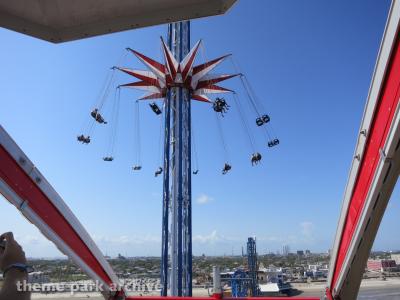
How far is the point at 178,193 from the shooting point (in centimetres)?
1558

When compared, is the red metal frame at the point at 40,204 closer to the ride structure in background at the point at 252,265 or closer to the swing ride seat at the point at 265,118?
the swing ride seat at the point at 265,118

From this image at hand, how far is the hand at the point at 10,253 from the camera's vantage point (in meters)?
1.75

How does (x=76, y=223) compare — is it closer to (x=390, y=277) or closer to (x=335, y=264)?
(x=335, y=264)

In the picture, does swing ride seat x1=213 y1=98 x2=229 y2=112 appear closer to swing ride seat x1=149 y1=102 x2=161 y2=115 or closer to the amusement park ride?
swing ride seat x1=149 y1=102 x2=161 y2=115

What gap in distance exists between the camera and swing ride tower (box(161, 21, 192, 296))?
49.4 feet

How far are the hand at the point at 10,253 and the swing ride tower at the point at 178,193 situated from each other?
45.0 ft

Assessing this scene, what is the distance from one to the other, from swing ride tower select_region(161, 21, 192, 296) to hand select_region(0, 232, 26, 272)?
45.0 ft

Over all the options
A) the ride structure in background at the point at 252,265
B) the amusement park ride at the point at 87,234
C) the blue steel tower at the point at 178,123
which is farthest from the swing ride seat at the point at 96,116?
the ride structure in background at the point at 252,265

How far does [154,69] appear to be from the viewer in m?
17.1

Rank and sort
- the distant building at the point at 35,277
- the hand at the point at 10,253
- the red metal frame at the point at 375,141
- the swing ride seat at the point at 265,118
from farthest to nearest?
1. the swing ride seat at the point at 265,118
2. the red metal frame at the point at 375,141
3. the distant building at the point at 35,277
4. the hand at the point at 10,253

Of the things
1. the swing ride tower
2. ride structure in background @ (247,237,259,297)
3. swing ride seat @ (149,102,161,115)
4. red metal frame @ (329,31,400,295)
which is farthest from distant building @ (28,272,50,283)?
ride structure in background @ (247,237,259,297)

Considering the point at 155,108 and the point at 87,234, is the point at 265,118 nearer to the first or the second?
the point at 155,108

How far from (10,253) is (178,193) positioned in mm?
13881

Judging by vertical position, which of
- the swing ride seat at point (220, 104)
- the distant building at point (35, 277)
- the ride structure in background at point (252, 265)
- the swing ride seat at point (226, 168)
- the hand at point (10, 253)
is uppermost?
the swing ride seat at point (220, 104)
